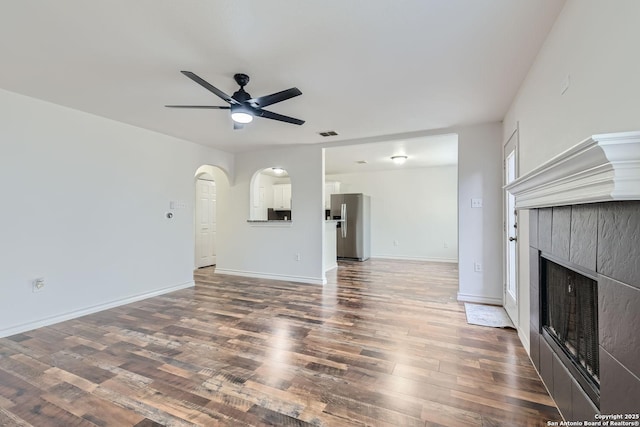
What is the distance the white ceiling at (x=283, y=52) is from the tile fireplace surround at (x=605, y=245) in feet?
3.68

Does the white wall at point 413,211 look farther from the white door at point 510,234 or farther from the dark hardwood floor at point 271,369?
the dark hardwood floor at point 271,369

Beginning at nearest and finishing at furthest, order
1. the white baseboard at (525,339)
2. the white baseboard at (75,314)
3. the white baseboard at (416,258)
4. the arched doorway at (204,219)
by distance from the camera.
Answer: the white baseboard at (525,339)
the white baseboard at (75,314)
the arched doorway at (204,219)
the white baseboard at (416,258)

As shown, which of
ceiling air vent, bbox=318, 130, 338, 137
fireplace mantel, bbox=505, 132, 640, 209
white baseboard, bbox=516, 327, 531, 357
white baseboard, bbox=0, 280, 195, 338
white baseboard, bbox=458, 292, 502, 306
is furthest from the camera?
ceiling air vent, bbox=318, 130, 338, 137

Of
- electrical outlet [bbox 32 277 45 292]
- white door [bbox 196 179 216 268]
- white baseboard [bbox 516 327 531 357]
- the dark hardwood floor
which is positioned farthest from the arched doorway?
white baseboard [bbox 516 327 531 357]

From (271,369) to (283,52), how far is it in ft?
7.75

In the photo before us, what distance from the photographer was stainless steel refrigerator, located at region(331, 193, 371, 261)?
7023 mm

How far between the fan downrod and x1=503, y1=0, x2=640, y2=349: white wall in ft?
7.19

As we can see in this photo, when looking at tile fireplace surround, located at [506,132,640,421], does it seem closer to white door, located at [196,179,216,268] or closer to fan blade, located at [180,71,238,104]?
fan blade, located at [180,71,238,104]

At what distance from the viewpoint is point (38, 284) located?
2920mm

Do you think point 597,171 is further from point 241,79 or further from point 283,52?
point 241,79

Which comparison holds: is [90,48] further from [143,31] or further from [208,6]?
[208,6]

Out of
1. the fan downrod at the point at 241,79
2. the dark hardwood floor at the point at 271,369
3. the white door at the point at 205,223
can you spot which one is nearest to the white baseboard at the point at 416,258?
the dark hardwood floor at the point at 271,369

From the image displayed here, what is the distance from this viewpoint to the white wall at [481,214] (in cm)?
366

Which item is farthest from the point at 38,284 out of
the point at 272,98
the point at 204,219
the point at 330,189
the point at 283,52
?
the point at 330,189
